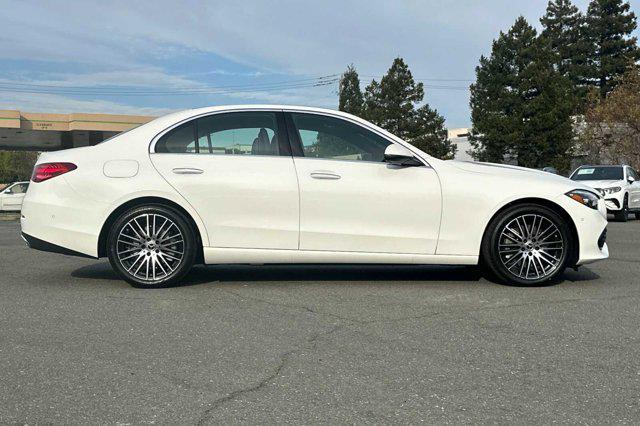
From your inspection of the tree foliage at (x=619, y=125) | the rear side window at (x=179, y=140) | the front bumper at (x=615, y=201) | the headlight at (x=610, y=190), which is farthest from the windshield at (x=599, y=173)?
the rear side window at (x=179, y=140)

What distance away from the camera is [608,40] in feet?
179

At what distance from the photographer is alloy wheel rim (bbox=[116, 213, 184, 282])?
5.50 meters

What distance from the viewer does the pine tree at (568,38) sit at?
55.0 meters

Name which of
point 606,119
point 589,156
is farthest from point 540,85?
point 606,119

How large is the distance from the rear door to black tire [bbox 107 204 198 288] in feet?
0.72

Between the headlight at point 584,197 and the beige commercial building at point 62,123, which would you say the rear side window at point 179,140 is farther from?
the beige commercial building at point 62,123

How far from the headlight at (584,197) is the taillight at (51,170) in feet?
14.8

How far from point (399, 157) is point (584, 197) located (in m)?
1.78

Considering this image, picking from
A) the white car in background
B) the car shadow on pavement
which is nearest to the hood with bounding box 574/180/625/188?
the car shadow on pavement

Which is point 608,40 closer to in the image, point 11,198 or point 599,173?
point 599,173

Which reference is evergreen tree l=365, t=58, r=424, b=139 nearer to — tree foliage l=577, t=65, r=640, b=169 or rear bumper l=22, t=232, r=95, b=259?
tree foliage l=577, t=65, r=640, b=169

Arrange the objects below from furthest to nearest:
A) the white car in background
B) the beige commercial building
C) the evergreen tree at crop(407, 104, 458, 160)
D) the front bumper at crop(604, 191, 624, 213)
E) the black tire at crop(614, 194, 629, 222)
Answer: the evergreen tree at crop(407, 104, 458, 160), the beige commercial building, the white car in background, the black tire at crop(614, 194, 629, 222), the front bumper at crop(604, 191, 624, 213)

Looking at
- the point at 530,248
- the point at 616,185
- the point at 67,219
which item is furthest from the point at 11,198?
the point at 530,248

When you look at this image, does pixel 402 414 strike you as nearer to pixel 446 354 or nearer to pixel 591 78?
pixel 446 354
